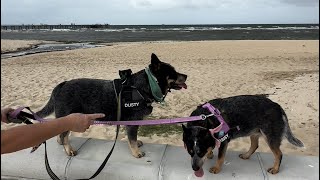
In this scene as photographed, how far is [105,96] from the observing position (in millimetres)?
5148

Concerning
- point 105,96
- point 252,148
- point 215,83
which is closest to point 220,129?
point 252,148

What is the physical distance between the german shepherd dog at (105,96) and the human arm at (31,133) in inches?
96.2

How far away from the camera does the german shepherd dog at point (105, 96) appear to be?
5.04 meters

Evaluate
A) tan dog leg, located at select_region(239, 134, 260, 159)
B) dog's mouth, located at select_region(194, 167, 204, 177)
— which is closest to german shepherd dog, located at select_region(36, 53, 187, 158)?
dog's mouth, located at select_region(194, 167, 204, 177)

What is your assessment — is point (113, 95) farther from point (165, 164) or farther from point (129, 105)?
point (165, 164)

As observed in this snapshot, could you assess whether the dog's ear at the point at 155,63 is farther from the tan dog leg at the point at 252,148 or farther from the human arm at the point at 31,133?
the human arm at the point at 31,133

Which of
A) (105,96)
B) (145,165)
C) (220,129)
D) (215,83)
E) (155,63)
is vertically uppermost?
(155,63)

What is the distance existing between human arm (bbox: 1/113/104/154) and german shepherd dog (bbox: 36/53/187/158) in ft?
8.01

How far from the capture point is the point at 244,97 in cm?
467

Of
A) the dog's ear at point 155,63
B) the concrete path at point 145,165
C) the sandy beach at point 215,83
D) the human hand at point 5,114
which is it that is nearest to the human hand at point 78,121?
the human hand at point 5,114

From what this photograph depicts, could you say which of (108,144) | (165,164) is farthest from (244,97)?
(108,144)

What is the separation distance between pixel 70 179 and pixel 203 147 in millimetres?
1996

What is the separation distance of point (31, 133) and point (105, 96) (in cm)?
302

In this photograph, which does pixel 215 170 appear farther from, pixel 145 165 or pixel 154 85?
pixel 154 85
